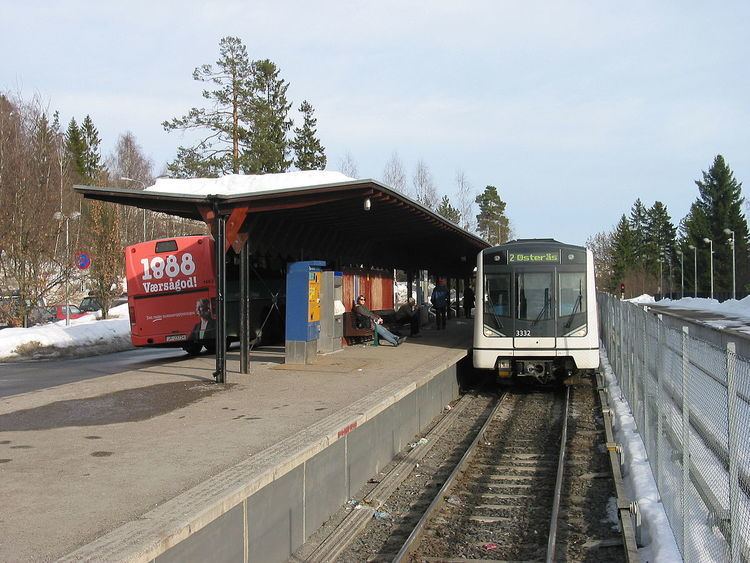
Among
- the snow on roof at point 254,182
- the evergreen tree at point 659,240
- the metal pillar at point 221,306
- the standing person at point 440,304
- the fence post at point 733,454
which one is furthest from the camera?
the evergreen tree at point 659,240

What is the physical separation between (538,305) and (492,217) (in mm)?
70108

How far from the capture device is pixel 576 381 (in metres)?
19.0

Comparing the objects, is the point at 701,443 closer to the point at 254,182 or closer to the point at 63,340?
the point at 254,182

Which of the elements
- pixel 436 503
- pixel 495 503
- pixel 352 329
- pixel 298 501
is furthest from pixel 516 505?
pixel 352 329

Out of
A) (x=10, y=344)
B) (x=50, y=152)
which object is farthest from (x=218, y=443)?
(x=50, y=152)

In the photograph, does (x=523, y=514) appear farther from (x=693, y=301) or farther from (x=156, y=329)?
(x=693, y=301)

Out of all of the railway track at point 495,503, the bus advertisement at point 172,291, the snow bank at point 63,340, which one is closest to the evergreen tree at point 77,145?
the snow bank at point 63,340

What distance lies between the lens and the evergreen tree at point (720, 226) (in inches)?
3452

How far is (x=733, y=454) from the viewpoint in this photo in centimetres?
407

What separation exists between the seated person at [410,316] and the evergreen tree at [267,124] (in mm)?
22179

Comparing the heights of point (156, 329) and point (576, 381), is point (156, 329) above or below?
above

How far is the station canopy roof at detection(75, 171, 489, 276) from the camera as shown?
1210 centimetres

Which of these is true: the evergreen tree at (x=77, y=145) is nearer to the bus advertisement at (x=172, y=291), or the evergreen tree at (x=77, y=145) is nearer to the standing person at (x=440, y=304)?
the standing person at (x=440, y=304)

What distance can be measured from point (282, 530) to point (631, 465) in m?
4.58
